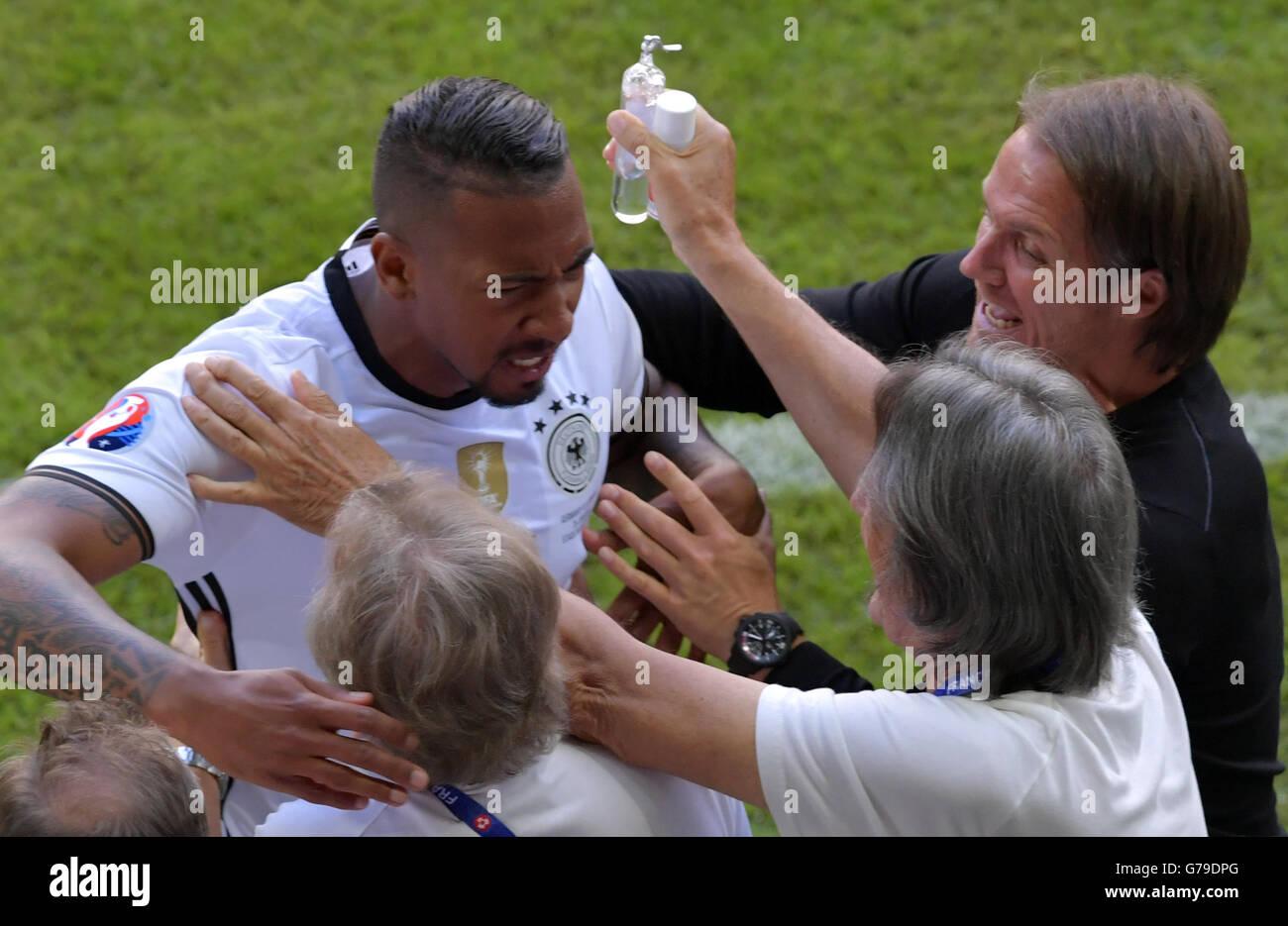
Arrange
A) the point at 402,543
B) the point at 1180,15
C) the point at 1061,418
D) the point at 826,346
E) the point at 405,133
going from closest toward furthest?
1. the point at 402,543
2. the point at 1061,418
3. the point at 405,133
4. the point at 826,346
5. the point at 1180,15

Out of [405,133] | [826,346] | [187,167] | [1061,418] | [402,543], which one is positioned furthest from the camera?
[187,167]

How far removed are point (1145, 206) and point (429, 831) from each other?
5.99ft

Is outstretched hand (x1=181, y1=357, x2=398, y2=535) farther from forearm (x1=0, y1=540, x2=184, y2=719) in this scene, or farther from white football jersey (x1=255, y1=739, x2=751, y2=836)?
white football jersey (x1=255, y1=739, x2=751, y2=836)

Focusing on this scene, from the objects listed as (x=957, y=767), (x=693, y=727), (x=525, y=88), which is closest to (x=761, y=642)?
(x=693, y=727)

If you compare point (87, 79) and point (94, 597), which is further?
point (87, 79)

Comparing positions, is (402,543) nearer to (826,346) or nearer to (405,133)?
(405,133)

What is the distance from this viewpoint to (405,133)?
2.82 m

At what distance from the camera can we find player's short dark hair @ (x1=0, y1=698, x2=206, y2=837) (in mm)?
2096

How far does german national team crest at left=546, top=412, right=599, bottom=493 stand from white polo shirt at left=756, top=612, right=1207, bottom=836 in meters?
1.00

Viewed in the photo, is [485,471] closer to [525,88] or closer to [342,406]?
[342,406]

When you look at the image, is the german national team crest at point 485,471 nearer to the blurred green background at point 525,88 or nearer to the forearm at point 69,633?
the forearm at point 69,633

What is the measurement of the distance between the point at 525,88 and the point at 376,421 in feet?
11.4
